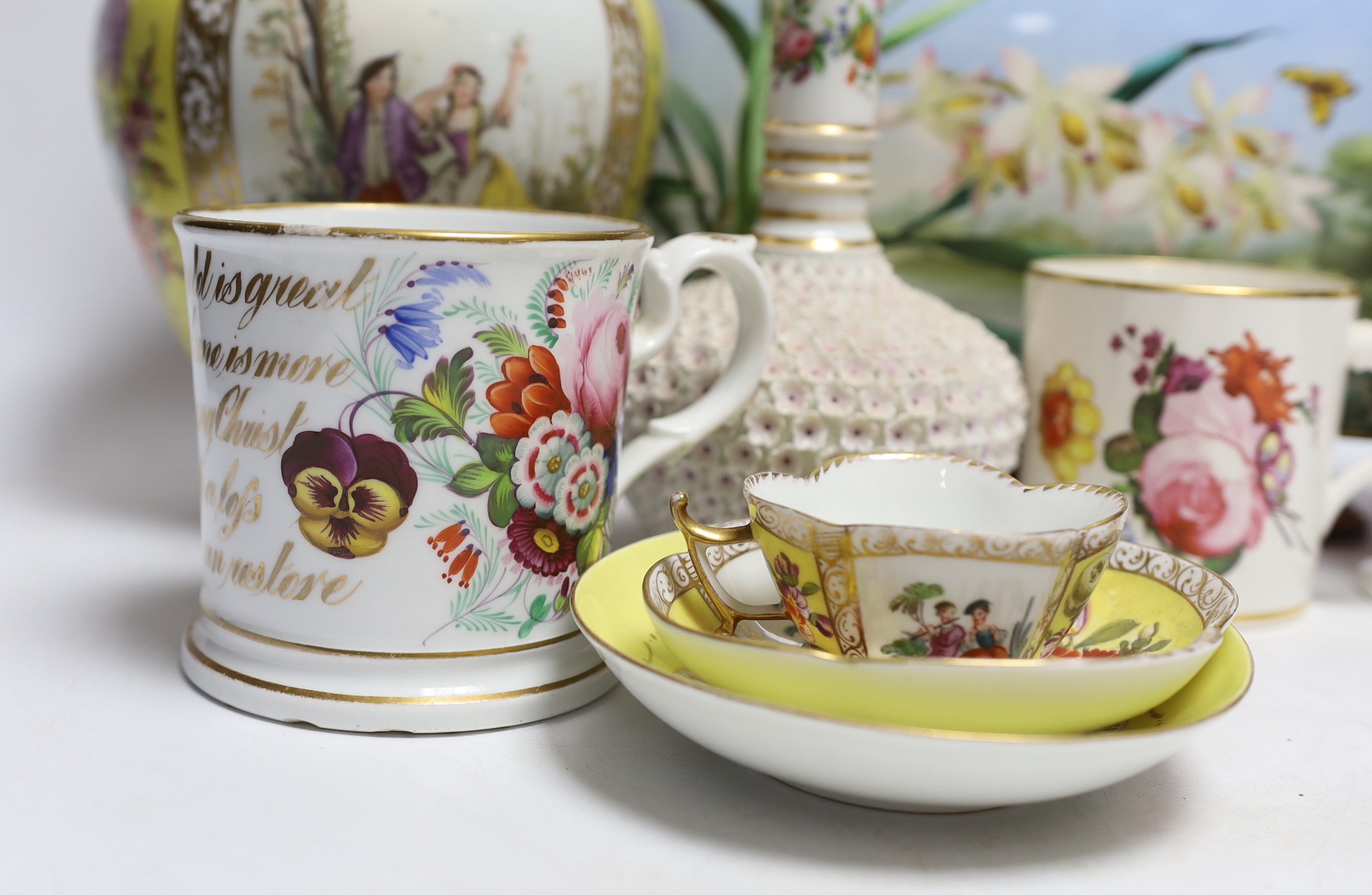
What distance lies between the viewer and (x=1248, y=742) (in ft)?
1.82

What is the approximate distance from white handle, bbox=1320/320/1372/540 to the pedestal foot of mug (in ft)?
1.58

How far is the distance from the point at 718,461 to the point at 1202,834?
33cm

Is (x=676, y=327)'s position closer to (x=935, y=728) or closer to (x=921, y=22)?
(x=935, y=728)

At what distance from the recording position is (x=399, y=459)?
51 centimetres

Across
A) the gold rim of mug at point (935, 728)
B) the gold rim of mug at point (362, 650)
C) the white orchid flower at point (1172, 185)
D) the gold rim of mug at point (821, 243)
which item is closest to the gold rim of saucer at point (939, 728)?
the gold rim of mug at point (935, 728)

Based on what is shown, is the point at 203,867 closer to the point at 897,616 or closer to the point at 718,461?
the point at 897,616

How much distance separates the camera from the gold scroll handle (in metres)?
0.50

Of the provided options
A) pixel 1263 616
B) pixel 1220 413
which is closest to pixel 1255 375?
pixel 1220 413

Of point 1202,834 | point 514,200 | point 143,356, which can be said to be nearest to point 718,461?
point 514,200

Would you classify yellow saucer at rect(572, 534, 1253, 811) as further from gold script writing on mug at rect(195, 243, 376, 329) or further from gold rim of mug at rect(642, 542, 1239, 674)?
gold script writing on mug at rect(195, 243, 376, 329)

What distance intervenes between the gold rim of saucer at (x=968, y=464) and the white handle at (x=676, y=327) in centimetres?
10

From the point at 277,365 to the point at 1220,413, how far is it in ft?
1.67

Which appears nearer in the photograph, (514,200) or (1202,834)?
(1202,834)

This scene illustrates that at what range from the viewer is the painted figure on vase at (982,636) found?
466 millimetres
